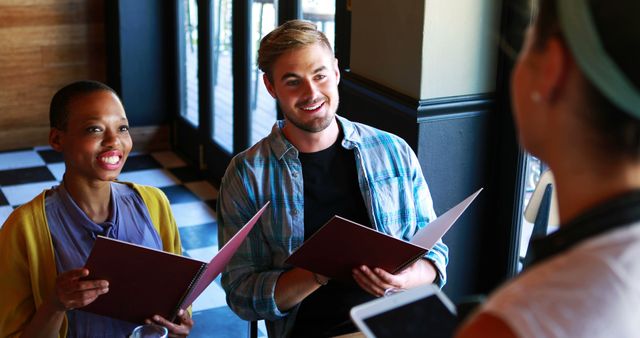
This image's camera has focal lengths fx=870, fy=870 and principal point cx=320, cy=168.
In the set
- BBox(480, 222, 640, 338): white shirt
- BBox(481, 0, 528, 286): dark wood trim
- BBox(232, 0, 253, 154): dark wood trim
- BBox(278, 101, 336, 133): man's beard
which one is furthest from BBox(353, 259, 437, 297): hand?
BBox(232, 0, 253, 154): dark wood trim

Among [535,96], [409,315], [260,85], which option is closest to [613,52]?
[535,96]

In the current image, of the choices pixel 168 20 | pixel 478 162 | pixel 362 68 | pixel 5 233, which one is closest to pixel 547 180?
pixel 478 162

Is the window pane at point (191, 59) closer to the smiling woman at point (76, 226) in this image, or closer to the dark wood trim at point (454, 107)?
the dark wood trim at point (454, 107)

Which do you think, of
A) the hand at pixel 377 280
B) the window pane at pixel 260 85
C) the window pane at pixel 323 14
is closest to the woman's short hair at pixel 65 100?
the hand at pixel 377 280

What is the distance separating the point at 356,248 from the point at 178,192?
285cm

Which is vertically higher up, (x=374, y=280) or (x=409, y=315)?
(x=409, y=315)

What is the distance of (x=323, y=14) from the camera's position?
10.4 feet

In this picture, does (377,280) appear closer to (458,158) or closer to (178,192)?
(458,158)

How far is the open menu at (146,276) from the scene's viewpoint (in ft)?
5.02

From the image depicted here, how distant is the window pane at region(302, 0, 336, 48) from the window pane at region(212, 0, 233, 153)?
33.4 inches

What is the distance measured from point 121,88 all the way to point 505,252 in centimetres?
301

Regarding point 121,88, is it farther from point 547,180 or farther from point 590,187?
point 590,187

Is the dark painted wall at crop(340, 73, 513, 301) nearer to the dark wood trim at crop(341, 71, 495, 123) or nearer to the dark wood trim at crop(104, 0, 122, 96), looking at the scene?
the dark wood trim at crop(341, 71, 495, 123)

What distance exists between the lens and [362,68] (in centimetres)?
265
